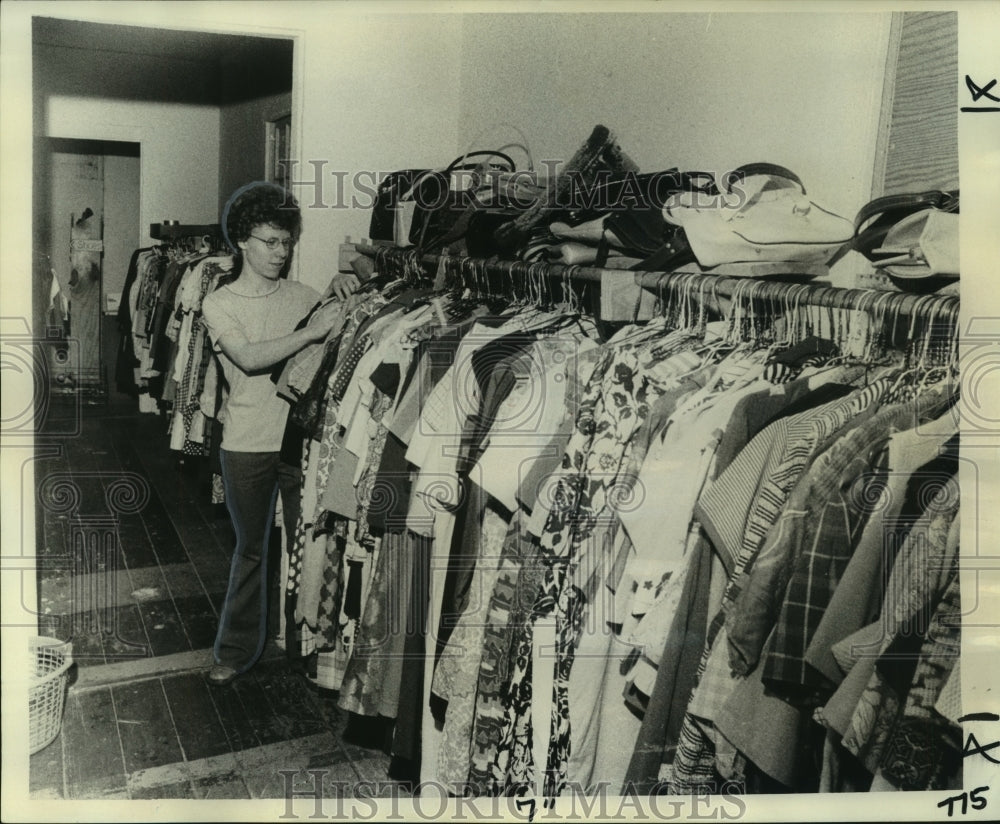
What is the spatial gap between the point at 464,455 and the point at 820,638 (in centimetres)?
61

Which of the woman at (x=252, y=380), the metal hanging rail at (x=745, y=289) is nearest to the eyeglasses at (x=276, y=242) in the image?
the woman at (x=252, y=380)

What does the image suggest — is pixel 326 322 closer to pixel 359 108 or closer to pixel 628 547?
pixel 359 108

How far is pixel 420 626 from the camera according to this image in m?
1.51

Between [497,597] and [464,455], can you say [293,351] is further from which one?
[497,597]

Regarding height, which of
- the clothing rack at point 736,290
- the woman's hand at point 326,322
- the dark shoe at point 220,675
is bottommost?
the dark shoe at point 220,675

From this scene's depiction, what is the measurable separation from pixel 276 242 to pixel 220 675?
92 centimetres

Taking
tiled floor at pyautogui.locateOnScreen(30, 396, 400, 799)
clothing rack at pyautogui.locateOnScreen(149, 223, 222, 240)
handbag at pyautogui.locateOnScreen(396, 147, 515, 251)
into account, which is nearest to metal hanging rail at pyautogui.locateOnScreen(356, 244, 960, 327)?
handbag at pyautogui.locateOnScreen(396, 147, 515, 251)

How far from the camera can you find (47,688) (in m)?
1.54

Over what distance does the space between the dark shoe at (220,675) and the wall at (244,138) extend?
96cm

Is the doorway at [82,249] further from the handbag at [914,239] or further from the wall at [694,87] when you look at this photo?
the handbag at [914,239]

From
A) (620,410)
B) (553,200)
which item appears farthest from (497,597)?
(553,200)

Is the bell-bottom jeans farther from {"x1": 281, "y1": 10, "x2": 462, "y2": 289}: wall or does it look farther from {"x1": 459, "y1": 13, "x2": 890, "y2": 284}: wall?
{"x1": 459, "y1": 13, "x2": 890, "y2": 284}: wall

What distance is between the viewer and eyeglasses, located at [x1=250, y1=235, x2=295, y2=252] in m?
1.79

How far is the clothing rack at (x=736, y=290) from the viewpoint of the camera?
1006 millimetres
